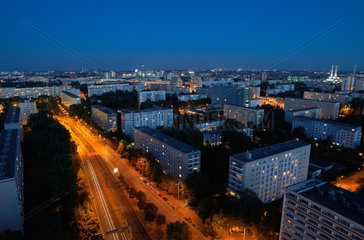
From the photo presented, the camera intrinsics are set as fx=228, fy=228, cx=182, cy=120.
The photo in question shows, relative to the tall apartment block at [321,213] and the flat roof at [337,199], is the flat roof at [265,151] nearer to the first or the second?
the tall apartment block at [321,213]

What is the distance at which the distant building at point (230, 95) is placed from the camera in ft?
83.6

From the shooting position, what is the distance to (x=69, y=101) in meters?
26.7

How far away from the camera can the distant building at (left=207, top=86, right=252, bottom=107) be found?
25469mm

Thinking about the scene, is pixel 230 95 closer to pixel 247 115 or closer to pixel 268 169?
pixel 247 115

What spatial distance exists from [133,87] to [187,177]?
3061 centimetres

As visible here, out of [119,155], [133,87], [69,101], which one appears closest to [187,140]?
[119,155]

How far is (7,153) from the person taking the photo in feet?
28.2

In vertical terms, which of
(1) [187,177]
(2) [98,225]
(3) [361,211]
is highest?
(3) [361,211]

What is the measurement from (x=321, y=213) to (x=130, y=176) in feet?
26.7

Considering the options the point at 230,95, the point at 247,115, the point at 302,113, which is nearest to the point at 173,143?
the point at 247,115

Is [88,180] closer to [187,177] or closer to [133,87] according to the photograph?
[187,177]

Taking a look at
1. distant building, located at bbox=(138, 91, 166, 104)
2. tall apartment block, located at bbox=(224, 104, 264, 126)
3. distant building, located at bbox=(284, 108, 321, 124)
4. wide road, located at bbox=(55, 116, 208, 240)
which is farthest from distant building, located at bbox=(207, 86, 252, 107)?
wide road, located at bbox=(55, 116, 208, 240)

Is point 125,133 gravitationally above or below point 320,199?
below

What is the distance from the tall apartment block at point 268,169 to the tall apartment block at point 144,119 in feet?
34.2
